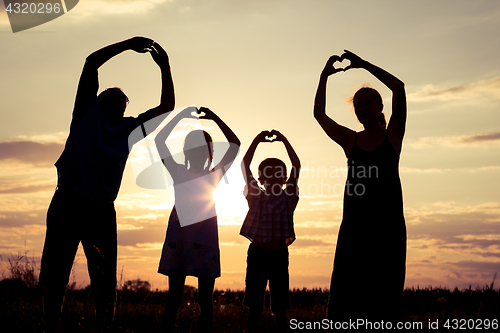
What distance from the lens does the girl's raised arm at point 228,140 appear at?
5543mm

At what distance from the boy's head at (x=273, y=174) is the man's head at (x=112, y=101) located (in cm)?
242

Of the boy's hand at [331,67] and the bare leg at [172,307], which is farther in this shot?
the bare leg at [172,307]

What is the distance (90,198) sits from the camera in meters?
4.20

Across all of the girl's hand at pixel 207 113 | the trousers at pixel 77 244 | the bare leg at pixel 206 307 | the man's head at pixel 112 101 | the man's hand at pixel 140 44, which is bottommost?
the bare leg at pixel 206 307

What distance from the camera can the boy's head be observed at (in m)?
6.34

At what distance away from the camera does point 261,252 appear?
19.9 feet

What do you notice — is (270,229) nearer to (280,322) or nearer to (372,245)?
(280,322)

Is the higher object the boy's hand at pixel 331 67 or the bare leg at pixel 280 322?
the boy's hand at pixel 331 67

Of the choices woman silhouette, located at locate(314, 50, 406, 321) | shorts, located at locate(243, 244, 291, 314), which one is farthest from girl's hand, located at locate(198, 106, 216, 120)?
woman silhouette, located at locate(314, 50, 406, 321)

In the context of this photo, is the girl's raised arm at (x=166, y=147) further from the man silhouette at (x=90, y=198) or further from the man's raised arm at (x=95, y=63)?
the man's raised arm at (x=95, y=63)

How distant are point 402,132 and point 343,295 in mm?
1474

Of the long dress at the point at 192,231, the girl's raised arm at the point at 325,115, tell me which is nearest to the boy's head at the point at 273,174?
the long dress at the point at 192,231

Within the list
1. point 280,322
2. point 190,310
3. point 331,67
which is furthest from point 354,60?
point 190,310

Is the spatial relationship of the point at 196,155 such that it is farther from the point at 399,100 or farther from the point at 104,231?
the point at 399,100
